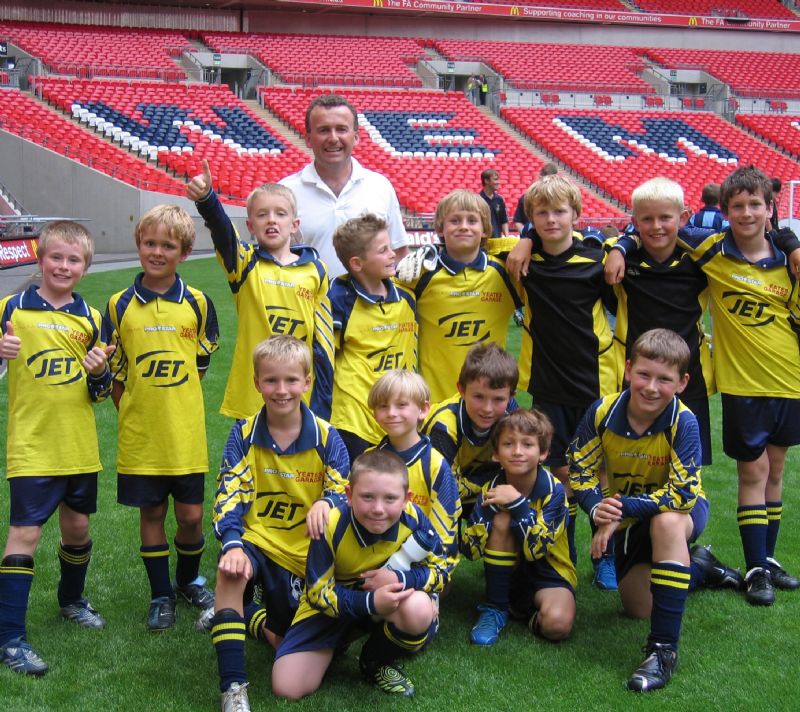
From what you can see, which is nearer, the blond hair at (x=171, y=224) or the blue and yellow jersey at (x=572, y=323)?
the blond hair at (x=171, y=224)

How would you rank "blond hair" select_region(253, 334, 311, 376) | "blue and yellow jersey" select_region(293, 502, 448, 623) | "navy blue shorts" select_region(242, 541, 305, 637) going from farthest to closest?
"navy blue shorts" select_region(242, 541, 305, 637), "blond hair" select_region(253, 334, 311, 376), "blue and yellow jersey" select_region(293, 502, 448, 623)

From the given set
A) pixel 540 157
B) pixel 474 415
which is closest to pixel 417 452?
pixel 474 415

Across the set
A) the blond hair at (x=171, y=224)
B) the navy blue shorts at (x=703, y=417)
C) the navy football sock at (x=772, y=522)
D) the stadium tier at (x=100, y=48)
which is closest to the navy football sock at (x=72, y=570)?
the blond hair at (x=171, y=224)

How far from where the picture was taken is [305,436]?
141 inches

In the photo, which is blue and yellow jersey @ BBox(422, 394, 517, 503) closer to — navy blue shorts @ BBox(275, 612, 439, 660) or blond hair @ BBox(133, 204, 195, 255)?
navy blue shorts @ BBox(275, 612, 439, 660)

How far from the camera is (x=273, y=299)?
407 centimetres

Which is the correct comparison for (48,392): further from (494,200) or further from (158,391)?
(494,200)

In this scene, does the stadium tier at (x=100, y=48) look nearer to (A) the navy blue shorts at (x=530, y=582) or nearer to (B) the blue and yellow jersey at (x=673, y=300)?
(B) the blue and yellow jersey at (x=673, y=300)

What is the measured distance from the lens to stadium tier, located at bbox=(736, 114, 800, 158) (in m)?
29.6

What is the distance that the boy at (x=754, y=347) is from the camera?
4.21 m

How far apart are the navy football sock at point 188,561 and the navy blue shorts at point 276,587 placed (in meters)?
0.57

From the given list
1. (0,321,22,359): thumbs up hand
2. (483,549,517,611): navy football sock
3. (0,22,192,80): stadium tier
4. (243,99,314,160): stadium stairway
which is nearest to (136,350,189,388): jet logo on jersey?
(0,321,22,359): thumbs up hand

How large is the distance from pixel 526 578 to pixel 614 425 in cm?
75

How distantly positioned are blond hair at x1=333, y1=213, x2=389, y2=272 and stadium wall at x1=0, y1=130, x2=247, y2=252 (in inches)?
656
